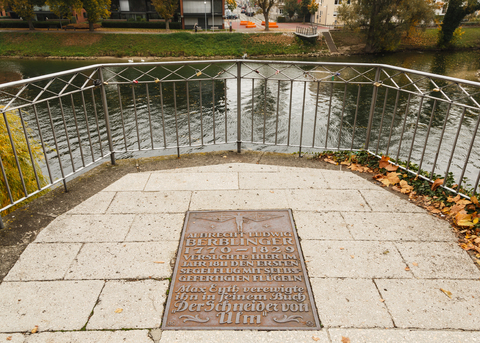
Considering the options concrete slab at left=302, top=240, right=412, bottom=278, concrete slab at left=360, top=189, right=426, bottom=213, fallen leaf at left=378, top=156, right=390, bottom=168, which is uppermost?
fallen leaf at left=378, top=156, right=390, bottom=168

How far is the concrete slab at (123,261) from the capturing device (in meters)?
3.42

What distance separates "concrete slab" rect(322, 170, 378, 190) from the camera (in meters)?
5.10

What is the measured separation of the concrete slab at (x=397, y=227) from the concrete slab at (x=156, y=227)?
200cm

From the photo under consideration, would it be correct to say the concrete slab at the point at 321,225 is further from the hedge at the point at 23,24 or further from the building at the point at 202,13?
the hedge at the point at 23,24

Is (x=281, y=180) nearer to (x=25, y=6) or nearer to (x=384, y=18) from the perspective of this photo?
(x=384, y=18)

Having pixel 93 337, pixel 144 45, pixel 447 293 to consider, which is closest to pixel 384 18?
pixel 144 45

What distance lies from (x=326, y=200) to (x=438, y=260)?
149cm

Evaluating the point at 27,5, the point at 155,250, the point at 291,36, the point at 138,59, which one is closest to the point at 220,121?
the point at 155,250

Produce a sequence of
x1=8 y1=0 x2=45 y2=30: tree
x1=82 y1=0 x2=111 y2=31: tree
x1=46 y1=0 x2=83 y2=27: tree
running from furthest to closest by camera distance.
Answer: x1=8 y1=0 x2=45 y2=30: tree → x1=82 y1=0 x2=111 y2=31: tree → x1=46 y1=0 x2=83 y2=27: tree

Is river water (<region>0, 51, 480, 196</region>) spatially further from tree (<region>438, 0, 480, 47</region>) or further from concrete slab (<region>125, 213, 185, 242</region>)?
tree (<region>438, 0, 480, 47</region>)

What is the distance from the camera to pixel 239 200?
4.70 metres

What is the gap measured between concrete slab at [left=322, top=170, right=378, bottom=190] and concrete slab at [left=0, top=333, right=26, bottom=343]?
390cm

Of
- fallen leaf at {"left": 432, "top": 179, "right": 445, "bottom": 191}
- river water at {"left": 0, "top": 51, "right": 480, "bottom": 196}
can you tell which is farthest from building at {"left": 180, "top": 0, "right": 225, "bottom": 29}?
fallen leaf at {"left": 432, "top": 179, "right": 445, "bottom": 191}

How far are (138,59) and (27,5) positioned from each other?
18.7 m
